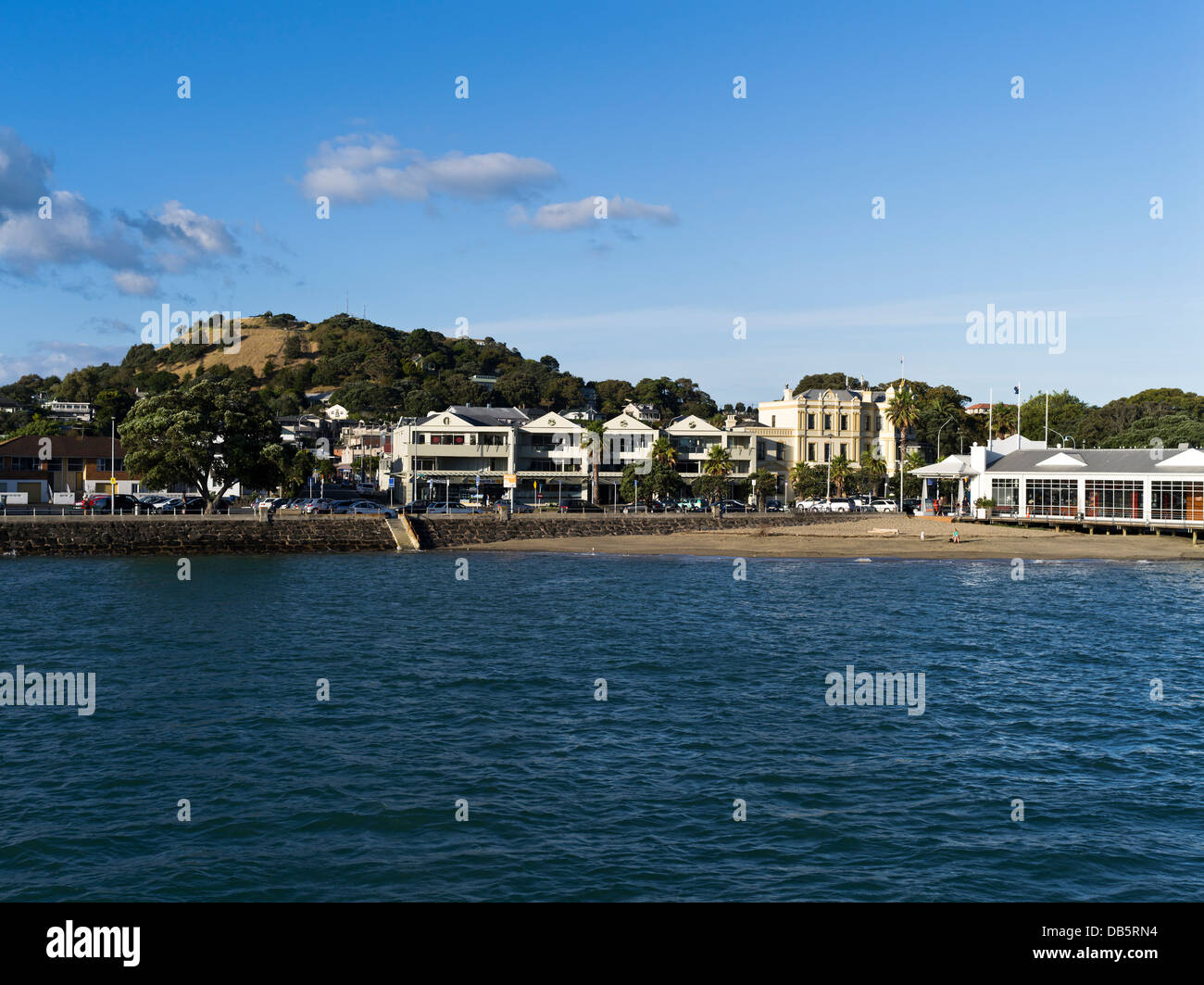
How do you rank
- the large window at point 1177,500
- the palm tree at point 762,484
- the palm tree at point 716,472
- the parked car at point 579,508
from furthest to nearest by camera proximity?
the palm tree at point 762,484
the palm tree at point 716,472
the parked car at point 579,508
the large window at point 1177,500

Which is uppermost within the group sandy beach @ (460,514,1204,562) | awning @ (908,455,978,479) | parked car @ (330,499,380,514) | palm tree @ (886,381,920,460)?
palm tree @ (886,381,920,460)

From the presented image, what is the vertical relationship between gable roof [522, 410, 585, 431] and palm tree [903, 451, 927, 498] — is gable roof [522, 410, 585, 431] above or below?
above

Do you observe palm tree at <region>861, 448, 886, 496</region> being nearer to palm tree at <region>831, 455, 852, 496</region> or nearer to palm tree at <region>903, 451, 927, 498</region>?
palm tree at <region>831, 455, 852, 496</region>

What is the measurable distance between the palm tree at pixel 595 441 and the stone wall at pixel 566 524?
938 inches

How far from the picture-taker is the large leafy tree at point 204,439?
252 feet

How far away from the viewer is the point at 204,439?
77.9 meters

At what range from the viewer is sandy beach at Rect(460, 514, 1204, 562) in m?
74.2

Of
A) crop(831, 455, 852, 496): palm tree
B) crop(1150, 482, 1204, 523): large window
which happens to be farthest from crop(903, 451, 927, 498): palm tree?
crop(1150, 482, 1204, 523): large window

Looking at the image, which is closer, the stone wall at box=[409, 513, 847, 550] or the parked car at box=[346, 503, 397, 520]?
the stone wall at box=[409, 513, 847, 550]

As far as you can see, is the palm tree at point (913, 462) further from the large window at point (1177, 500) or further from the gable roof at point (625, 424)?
the large window at point (1177, 500)

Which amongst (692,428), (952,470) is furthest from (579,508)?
(952,470)

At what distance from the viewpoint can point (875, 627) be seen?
42.1 m

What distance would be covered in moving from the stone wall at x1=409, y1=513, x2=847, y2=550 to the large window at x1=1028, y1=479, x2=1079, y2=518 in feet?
56.0

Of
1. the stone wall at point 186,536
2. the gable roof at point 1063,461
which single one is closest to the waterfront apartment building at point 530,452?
the stone wall at point 186,536
